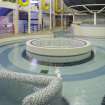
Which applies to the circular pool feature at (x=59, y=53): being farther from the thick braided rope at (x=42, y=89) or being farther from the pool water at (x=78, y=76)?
the thick braided rope at (x=42, y=89)

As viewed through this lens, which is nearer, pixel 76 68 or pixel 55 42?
pixel 76 68

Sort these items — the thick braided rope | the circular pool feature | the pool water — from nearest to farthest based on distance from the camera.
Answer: the thick braided rope, the pool water, the circular pool feature

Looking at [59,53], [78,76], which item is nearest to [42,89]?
[78,76]

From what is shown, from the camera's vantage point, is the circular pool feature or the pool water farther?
the circular pool feature

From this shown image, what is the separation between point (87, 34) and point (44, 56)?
937cm

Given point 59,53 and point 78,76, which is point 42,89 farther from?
point 59,53

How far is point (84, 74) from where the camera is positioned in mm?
5496

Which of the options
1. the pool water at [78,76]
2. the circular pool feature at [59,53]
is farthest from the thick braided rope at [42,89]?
the circular pool feature at [59,53]

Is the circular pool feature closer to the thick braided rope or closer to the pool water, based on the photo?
the pool water

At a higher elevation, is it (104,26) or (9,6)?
(9,6)

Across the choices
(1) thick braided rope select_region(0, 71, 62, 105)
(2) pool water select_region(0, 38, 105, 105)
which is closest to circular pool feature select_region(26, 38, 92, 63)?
(2) pool water select_region(0, 38, 105, 105)

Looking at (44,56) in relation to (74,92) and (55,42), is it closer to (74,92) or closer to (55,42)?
(55,42)

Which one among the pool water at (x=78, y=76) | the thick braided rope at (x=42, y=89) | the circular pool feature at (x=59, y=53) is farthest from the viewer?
the circular pool feature at (x=59, y=53)

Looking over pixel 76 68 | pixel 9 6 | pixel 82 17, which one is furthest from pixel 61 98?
pixel 82 17
